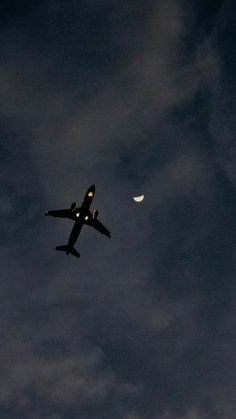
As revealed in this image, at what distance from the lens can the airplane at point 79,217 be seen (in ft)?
265

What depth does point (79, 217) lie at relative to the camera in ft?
271

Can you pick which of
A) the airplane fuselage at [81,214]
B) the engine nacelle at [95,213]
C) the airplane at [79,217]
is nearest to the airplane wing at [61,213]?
the airplane at [79,217]

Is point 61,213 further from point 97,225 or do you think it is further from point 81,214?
point 97,225

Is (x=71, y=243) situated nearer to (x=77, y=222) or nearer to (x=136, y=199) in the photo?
(x=77, y=222)

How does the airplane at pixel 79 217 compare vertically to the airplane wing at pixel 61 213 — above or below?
below

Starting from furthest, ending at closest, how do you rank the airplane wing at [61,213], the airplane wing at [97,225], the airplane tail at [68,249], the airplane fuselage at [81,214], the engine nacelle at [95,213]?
the airplane tail at [68,249] → the airplane wing at [97,225] → the airplane wing at [61,213] → the engine nacelle at [95,213] → the airplane fuselage at [81,214]

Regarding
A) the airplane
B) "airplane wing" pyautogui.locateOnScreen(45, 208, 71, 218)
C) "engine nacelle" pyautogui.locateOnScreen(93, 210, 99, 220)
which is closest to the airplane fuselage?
the airplane

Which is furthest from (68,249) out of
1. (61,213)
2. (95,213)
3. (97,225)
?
(95,213)

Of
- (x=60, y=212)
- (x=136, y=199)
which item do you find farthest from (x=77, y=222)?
(x=136, y=199)

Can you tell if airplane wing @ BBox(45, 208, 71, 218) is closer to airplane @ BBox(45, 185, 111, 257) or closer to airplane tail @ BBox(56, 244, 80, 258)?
airplane @ BBox(45, 185, 111, 257)

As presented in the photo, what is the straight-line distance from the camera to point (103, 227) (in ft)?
286

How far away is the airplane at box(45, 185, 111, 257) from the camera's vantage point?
80812 mm

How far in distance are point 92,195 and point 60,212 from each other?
22.2 ft

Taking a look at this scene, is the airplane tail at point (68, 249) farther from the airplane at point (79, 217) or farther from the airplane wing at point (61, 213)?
the airplane wing at point (61, 213)
